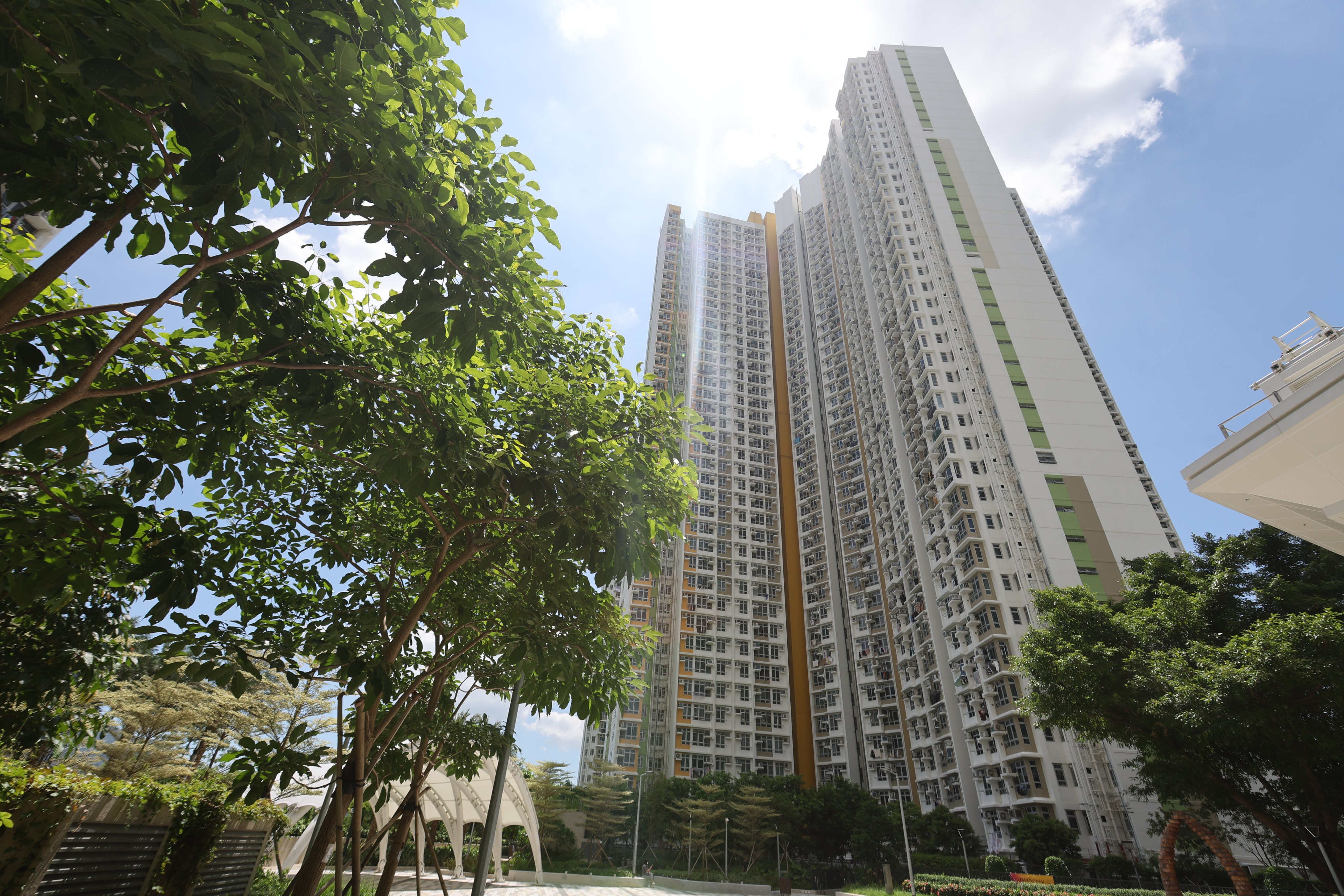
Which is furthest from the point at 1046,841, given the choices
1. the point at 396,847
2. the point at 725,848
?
the point at 396,847

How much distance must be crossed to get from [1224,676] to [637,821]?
97.5 feet

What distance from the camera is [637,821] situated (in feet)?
115

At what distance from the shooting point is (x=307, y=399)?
406 centimetres

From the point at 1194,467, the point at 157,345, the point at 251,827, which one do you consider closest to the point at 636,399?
the point at 157,345

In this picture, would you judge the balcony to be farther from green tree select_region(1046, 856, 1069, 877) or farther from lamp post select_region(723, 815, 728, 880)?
lamp post select_region(723, 815, 728, 880)

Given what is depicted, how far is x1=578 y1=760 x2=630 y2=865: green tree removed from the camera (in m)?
37.5

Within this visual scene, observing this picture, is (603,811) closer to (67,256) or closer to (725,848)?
(725,848)

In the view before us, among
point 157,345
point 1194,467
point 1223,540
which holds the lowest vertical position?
point 157,345

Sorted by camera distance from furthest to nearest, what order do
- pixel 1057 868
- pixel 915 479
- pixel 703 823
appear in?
pixel 915 479
pixel 703 823
pixel 1057 868

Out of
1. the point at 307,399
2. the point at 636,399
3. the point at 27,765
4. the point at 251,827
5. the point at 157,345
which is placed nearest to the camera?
the point at 307,399

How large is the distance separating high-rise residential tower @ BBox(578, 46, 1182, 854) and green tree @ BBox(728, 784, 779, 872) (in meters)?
10.2

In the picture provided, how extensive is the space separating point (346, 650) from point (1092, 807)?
35.8m

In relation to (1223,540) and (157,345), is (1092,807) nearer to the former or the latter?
(1223,540)

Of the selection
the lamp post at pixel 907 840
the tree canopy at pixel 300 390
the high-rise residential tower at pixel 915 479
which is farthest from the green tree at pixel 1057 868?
the tree canopy at pixel 300 390
